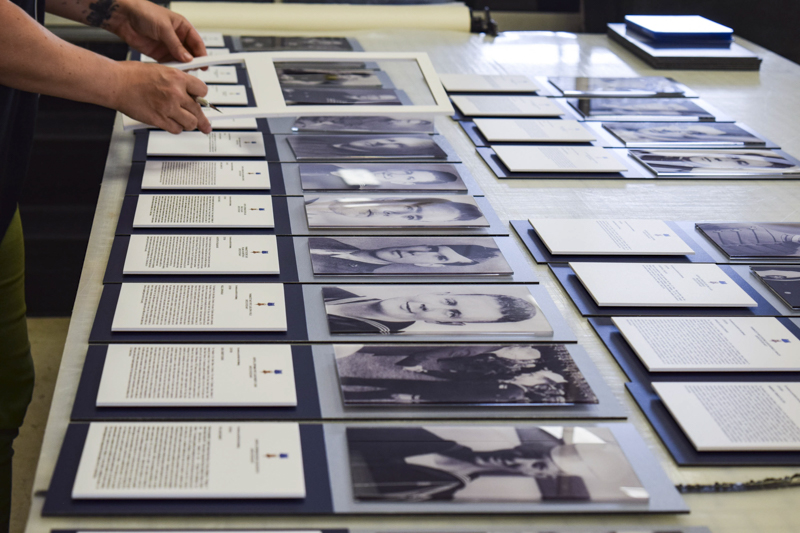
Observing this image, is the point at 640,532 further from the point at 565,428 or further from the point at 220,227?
the point at 220,227

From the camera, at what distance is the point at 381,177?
146 cm

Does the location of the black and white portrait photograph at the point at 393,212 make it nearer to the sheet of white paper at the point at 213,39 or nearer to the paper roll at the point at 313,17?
the sheet of white paper at the point at 213,39

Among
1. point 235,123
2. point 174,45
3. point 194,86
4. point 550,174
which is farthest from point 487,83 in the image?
point 194,86

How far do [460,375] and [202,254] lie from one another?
451 mm

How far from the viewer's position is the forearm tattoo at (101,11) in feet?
5.16

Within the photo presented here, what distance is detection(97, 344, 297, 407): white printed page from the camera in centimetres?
82

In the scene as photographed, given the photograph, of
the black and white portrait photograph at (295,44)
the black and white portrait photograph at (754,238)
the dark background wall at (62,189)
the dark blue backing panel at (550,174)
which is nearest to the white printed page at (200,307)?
the dark blue backing panel at (550,174)

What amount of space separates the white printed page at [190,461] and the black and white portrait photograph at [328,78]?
1.30 metres

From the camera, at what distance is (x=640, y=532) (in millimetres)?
704

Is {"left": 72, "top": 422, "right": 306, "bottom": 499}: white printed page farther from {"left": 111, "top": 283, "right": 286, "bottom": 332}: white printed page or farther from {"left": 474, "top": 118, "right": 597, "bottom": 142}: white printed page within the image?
{"left": 474, "top": 118, "right": 597, "bottom": 142}: white printed page

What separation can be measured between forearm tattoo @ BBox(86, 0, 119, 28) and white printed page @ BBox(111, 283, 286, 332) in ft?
2.63

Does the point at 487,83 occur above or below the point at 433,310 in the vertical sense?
above

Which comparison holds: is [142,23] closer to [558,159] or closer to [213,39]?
[213,39]

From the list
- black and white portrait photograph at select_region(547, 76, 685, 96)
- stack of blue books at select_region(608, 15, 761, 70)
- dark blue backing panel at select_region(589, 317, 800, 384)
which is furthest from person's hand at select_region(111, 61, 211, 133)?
stack of blue books at select_region(608, 15, 761, 70)
